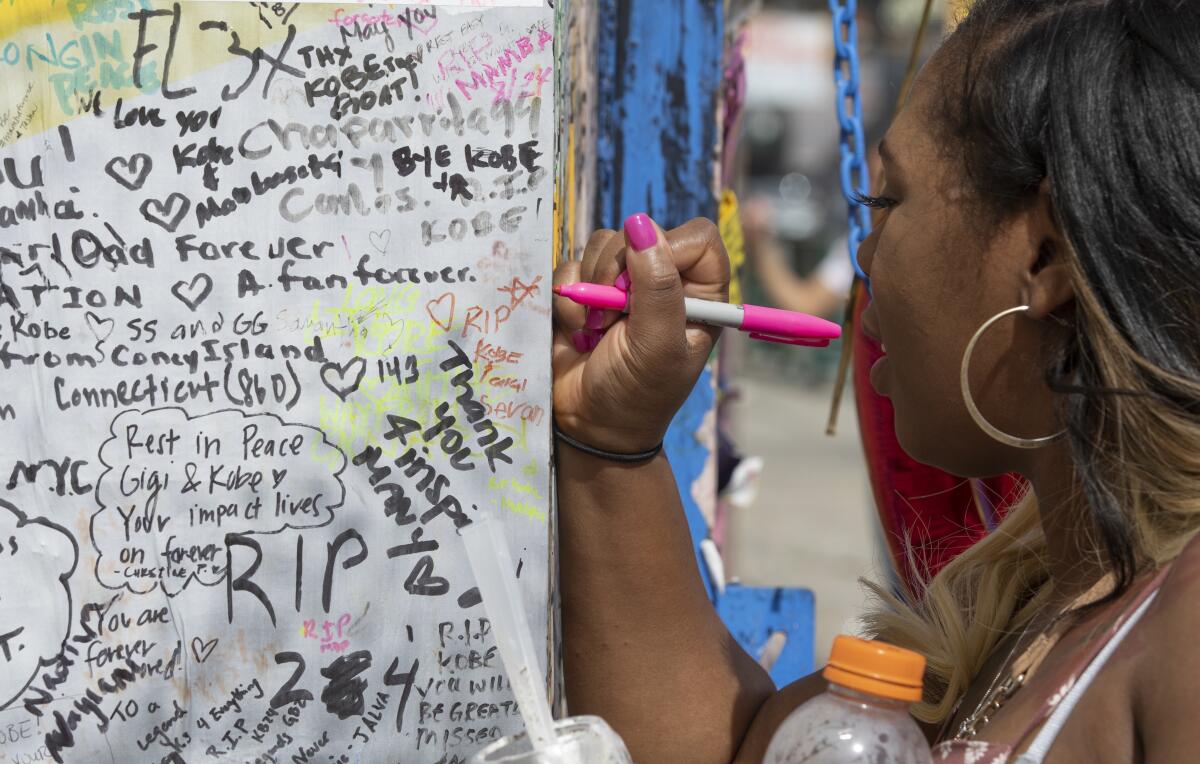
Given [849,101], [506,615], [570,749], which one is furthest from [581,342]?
[849,101]

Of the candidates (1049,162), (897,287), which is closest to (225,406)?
(897,287)

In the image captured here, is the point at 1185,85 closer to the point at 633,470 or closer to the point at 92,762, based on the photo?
the point at 633,470

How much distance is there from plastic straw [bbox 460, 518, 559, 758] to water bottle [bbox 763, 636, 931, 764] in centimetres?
22

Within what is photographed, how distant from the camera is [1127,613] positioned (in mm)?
1093

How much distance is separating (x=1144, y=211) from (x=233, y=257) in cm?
89

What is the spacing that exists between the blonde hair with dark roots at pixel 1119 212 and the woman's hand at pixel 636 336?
34cm

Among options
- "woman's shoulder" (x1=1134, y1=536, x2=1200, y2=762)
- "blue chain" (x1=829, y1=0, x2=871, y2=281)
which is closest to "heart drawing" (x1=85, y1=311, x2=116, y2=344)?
"woman's shoulder" (x1=1134, y1=536, x2=1200, y2=762)

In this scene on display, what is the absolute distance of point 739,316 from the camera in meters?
1.44

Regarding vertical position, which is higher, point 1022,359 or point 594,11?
point 594,11

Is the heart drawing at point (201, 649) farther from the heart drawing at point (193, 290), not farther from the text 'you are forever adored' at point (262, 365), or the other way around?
the heart drawing at point (193, 290)

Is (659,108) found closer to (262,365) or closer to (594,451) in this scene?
(594,451)

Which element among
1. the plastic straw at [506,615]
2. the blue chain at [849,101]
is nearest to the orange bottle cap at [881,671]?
the plastic straw at [506,615]

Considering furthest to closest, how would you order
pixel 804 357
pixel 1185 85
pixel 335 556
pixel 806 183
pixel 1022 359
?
pixel 806 183
pixel 804 357
pixel 335 556
pixel 1022 359
pixel 1185 85

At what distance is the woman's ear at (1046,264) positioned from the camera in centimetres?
116
